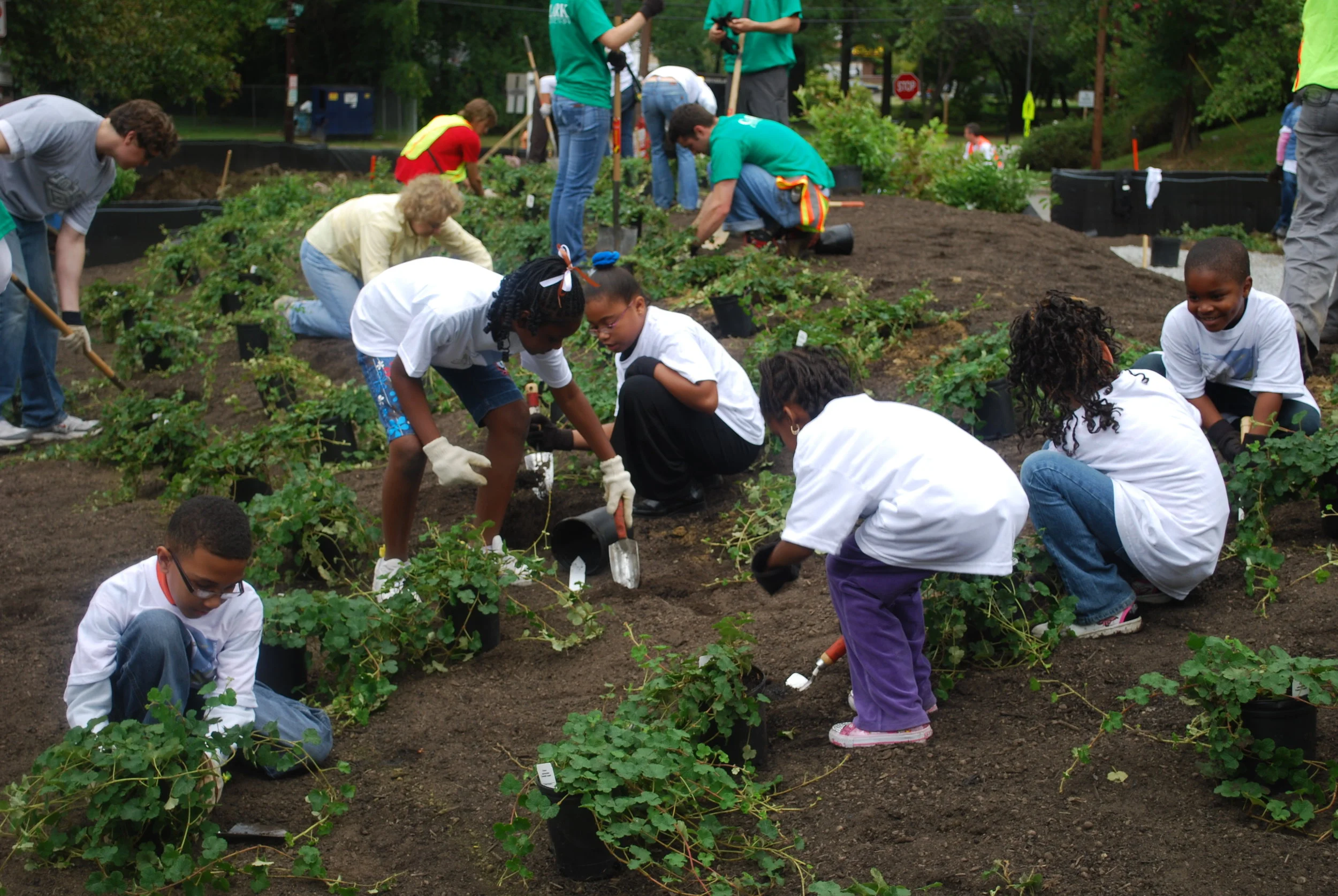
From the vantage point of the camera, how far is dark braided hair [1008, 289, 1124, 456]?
3.20 m

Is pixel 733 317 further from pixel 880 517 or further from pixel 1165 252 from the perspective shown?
pixel 1165 252

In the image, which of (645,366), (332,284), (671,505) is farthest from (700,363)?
(332,284)

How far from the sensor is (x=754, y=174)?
25.1 feet

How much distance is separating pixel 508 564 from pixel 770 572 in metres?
1.35

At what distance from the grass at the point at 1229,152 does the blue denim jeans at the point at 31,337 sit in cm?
1748

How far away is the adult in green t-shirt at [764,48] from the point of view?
869cm

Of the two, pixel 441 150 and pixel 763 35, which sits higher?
pixel 763 35

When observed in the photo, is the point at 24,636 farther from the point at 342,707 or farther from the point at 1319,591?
the point at 1319,591

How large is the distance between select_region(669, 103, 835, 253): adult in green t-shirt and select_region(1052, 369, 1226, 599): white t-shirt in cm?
449

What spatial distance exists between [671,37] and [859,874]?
121 ft

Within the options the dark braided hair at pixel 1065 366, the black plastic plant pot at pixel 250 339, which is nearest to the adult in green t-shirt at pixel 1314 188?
the dark braided hair at pixel 1065 366

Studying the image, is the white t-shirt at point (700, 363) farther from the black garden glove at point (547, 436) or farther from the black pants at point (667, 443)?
the black garden glove at point (547, 436)

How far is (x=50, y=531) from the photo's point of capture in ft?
16.9

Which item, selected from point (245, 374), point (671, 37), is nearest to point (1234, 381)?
point (245, 374)
